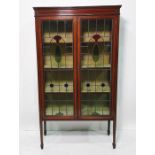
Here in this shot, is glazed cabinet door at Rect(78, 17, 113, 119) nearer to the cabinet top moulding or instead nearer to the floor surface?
the cabinet top moulding

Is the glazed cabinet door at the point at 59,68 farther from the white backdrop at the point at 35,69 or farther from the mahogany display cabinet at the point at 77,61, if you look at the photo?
the white backdrop at the point at 35,69

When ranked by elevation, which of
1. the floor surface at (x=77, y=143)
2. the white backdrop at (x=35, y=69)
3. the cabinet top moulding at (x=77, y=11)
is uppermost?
the cabinet top moulding at (x=77, y=11)

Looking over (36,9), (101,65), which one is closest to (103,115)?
A: (101,65)

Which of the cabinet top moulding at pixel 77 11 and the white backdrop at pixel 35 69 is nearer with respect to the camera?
the cabinet top moulding at pixel 77 11

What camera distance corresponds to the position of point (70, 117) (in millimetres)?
2496

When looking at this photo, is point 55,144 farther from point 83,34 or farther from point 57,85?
point 83,34

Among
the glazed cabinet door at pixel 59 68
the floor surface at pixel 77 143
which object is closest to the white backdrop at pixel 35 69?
the floor surface at pixel 77 143

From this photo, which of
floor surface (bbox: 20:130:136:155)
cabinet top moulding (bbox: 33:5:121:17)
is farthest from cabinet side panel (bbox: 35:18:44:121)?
floor surface (bbox: 20:130:136:155)

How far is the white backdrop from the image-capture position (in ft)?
8.82

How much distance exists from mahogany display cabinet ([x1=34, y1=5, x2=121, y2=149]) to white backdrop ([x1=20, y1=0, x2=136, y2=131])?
41 cm

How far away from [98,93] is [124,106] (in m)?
0.56

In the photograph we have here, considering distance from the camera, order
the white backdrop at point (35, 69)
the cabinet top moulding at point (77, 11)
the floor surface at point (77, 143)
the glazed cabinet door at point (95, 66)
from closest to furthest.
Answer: the cabinet top moulding at point (77, 11) < the glazed cabinet door at point (95, 66) < the floor surface at point (77, 143) < the white backdrop at point (35, 69)

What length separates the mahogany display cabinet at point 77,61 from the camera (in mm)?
2291

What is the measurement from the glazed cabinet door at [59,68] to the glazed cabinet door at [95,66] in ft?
0.35
